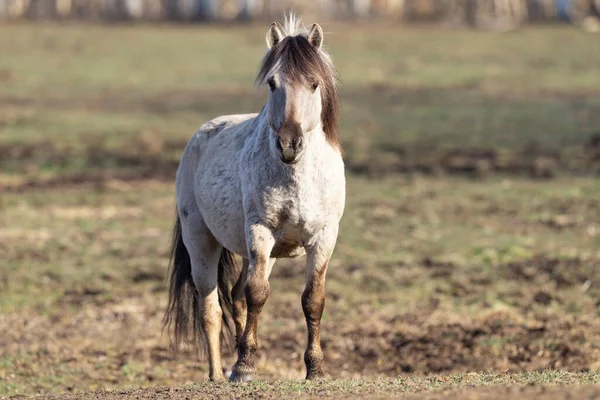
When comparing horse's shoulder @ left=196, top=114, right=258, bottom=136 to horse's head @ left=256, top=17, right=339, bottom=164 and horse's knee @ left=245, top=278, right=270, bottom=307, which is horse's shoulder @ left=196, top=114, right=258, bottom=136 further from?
horse's knee @ left=245, top=278, right=270, bottom=307

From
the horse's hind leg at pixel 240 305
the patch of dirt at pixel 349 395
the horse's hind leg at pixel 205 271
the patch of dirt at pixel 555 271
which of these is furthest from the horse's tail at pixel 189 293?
the patch of dirt at pixel 555 271

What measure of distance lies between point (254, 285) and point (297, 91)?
3.99 feet

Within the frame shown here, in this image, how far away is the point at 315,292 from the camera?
21.9ft

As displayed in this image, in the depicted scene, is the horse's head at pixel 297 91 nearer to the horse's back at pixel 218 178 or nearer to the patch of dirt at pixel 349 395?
the horse's back at pixel 218 178

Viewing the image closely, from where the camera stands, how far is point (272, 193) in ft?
21.5

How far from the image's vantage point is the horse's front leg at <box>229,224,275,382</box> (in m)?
6.54

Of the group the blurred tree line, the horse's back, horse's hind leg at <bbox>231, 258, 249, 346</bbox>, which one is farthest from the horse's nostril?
the blurred tree line

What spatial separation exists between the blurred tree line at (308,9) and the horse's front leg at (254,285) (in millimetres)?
32469

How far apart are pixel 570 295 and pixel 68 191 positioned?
8.67 metres

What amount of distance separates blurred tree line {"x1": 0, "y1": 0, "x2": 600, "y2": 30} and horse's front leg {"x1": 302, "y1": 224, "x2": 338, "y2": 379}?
32319mm

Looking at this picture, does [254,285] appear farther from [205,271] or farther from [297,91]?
[205,271]

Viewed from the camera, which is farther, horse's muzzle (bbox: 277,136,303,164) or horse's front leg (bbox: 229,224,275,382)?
horse's front leg (bbox: 229,224,275,382)

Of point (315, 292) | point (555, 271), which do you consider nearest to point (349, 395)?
point (315, 292)

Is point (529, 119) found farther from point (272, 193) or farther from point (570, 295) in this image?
point (272, 193)
